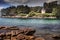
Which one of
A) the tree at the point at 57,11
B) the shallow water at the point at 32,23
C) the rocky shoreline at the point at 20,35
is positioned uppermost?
the tree at the point at 57,11

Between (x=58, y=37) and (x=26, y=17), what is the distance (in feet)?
4.11

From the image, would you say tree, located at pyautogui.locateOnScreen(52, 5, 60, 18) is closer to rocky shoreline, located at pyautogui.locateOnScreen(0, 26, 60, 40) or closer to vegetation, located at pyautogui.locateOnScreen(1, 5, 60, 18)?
vegetation, located at pyautogui.locateOnScreen(1, 5, 60, 18)

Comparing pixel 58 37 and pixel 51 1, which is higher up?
pixel 51 1

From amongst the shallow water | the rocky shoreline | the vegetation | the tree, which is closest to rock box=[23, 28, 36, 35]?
the rocky shoreline

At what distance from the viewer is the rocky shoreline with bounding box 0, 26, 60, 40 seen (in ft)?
17.8

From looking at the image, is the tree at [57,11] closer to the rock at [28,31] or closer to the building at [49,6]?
the building at [49,6]

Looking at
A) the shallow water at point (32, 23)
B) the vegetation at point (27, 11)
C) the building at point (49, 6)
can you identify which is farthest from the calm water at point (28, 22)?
the building at point (49, 6)

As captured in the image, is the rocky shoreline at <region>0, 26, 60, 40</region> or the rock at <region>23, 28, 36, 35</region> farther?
the rock at <region>23, 28, 36, 35</region>

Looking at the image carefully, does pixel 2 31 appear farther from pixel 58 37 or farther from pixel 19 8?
pixel 58 37

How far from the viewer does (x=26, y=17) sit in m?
6.06

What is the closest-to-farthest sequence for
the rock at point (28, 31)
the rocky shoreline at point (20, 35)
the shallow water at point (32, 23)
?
1. the rocky shoreline at point (20, 35)
2. the rock at point (28, 31)
3. the shallow water at point (32, 23)

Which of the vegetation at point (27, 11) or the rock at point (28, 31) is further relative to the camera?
the vegetation at point (27, 11)

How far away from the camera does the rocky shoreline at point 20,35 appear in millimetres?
5414

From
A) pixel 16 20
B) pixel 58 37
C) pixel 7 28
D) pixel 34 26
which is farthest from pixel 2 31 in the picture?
pixel 58 37
